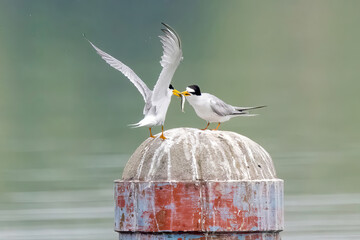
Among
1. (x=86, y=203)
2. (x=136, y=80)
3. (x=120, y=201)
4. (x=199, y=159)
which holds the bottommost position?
(x=120, y=201)

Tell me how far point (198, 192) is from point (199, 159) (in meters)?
0.28

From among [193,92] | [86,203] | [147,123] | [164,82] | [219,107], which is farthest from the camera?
[86,203]

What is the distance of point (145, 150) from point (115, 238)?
8.97m

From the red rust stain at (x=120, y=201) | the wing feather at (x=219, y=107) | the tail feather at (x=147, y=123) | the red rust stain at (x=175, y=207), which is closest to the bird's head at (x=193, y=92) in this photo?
the wing feather at (x=219, y=107)

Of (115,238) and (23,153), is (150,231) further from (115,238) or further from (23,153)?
(23,153)

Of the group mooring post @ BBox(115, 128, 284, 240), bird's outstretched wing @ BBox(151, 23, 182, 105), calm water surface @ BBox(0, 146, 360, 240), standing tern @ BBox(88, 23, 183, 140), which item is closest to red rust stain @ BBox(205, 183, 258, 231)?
mooring post @ BBox(115, 128, 284, 240)

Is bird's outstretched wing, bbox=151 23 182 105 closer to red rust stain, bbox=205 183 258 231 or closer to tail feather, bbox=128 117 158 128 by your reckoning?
tail feather, bbox=128 117 158 128

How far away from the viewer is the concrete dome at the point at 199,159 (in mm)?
7250

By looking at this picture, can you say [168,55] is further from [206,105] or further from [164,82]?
[206,105]

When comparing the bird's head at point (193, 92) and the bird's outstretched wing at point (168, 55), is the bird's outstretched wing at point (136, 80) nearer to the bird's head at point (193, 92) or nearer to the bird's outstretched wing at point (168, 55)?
the bird's head at point (193, 92)

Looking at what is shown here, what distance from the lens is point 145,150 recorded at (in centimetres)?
755

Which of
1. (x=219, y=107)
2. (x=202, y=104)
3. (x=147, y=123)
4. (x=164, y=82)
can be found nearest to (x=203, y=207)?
(x=147, y=123)

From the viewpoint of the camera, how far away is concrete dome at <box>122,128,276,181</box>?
7.25m

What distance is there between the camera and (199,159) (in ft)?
24.0
